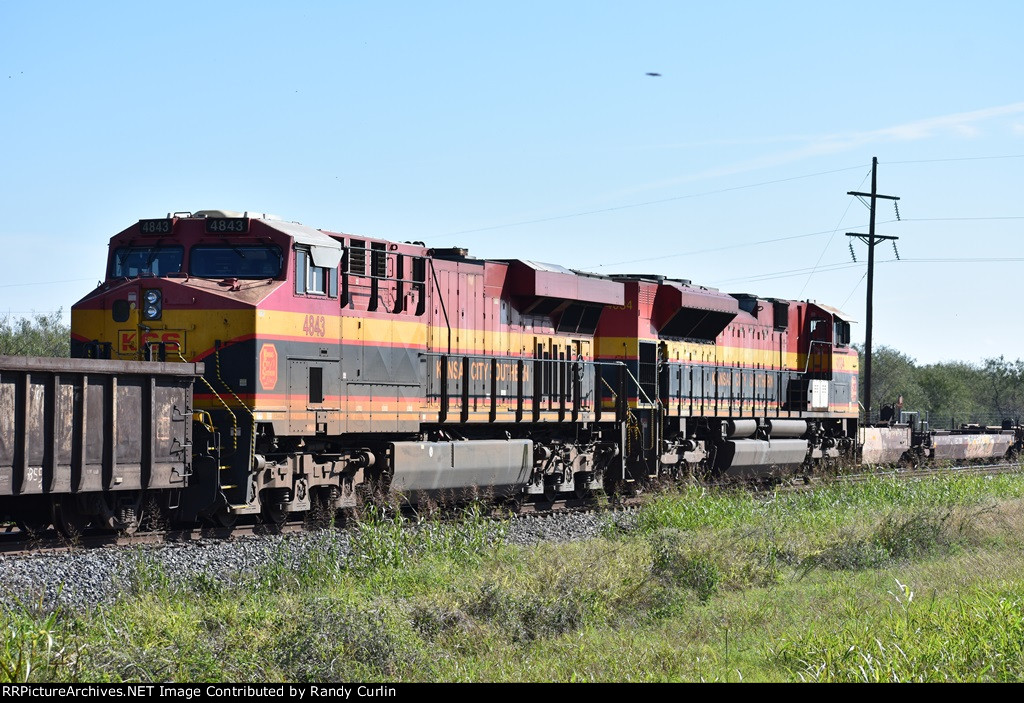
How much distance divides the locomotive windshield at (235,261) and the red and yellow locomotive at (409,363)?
0.02 meters

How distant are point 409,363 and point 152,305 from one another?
3640 millimetres

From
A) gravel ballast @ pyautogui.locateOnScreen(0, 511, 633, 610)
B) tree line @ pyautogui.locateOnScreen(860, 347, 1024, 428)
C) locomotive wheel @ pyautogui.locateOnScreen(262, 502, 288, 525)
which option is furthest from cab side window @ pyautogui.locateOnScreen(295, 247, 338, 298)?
tree line @ pyautogui.locateOnScreen(860, 347, 1024, 428)

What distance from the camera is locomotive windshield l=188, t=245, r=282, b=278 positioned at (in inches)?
555

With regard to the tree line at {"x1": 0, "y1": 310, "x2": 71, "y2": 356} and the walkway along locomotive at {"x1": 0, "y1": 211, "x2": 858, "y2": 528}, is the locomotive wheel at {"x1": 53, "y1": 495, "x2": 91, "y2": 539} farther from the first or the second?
the tree line at {"x1": 0, "y1": 310, "x2": 71, "y2": 356}

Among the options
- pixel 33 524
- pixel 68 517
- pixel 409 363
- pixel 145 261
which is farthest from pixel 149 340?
pixel 409 363

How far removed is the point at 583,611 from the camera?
408 inches

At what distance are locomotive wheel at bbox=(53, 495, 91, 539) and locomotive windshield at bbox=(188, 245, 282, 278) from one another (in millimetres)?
3097

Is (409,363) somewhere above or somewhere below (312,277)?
below

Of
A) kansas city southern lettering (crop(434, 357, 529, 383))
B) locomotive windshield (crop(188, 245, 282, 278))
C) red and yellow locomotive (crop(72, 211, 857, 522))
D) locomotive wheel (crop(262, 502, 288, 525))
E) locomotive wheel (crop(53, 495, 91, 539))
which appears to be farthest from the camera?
kansas city southern lettering (crop(434, 357, 529, 383))

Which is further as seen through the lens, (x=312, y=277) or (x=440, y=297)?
(x=440, y=297)

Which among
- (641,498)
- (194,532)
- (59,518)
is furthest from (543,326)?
(59,518)

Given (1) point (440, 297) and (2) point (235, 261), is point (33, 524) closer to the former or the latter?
(2) point (235, 261)

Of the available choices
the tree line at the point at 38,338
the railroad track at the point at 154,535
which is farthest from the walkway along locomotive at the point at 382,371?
the tree line at the point at 38,338

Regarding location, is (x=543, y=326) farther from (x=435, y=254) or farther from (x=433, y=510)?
(x=433, y=510)
